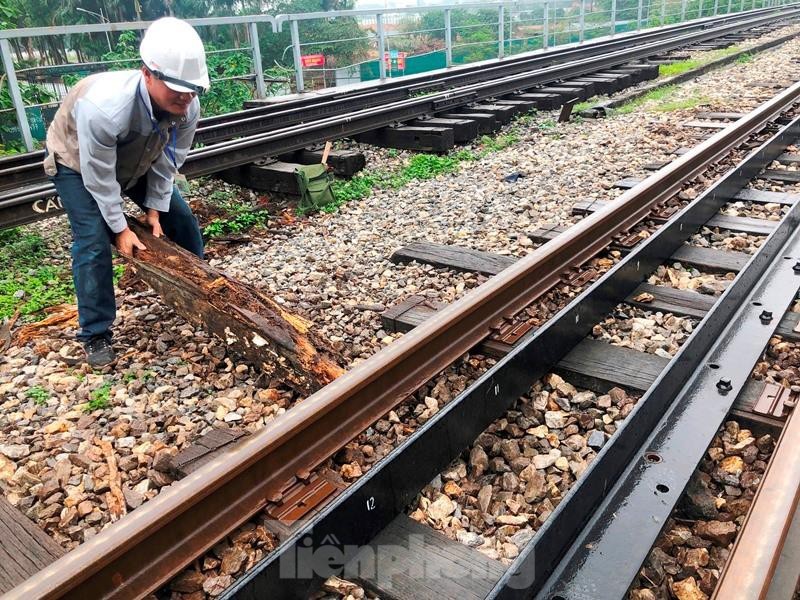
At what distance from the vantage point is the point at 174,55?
10.1ft

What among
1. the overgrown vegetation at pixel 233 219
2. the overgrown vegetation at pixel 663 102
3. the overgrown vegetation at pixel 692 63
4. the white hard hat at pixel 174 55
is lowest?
the overgrown vegetation at pixel 692 63

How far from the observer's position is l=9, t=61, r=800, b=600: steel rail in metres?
1.84

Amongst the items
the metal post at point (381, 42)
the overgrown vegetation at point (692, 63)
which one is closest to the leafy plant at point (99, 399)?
the metal post at point (381, 42)

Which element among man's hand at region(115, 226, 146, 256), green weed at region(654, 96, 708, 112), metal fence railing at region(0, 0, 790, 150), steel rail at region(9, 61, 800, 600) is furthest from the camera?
metal fence railing at region(0, 0, 790, 150)

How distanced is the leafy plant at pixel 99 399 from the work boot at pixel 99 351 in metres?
0.24

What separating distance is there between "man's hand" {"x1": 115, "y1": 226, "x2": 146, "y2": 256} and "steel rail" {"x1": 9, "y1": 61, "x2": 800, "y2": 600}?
66.2 inches

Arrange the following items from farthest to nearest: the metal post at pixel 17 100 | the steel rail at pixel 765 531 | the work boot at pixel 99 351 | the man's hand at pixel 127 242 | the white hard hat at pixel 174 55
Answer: the metal post at pixel 17 100 < the man's hand at pixel 127 242 < the work boot at pixel 99 351 < the white hard hat at pixel 174 55 < the steel rail at pixel 765 531

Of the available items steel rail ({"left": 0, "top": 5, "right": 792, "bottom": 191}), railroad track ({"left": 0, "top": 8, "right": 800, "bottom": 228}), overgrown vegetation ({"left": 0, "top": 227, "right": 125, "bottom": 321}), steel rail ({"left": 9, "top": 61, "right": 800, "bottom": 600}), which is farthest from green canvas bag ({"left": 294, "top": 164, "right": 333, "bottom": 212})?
steel rail ({"left": 9, "top": 61, "right": 800, "bottom": 600})

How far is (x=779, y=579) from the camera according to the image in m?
1.86

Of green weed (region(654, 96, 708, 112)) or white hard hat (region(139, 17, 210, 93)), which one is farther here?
green weed (region(654, 96, 708, 112))

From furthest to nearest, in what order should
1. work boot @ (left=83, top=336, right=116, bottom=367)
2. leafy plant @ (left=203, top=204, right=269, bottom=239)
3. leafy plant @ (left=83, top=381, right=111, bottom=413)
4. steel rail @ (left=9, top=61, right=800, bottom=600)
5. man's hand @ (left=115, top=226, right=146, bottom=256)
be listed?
leafy plant @ (left=203, top=204, right=269, bottom=239), man's hand @ (left=115, top=226, right=146, bottom=256), work boot @ (left=83, top=336, right=116, bottom=367), leafy plant @ (left=83, top=381, right=111, bottom=413), steel rail @ (left=9, top=61, right=800, bottom=600)

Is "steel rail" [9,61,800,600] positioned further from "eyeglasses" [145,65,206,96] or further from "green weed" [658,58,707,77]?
"green weed" [658,58,707,77]

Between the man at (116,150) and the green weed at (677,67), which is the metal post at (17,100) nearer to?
the man at (116,150)

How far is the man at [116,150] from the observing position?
10.3 ft
